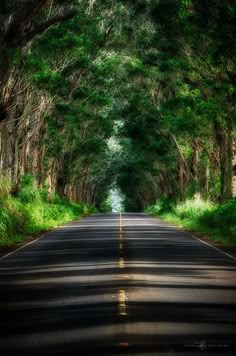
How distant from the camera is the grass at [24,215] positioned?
32.9 m

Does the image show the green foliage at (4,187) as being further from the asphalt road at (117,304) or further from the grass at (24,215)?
the asphalt road at (117,304)

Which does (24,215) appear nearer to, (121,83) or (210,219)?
(210,219)

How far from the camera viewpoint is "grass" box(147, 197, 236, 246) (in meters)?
34.6

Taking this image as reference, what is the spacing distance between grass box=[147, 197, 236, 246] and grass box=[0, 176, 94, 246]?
7640 millimetres

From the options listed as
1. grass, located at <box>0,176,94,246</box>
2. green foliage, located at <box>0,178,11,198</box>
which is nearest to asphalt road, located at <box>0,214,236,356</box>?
grass, located at <box>0,176,94,246</box>

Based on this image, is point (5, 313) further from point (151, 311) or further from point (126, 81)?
point (126, 81)

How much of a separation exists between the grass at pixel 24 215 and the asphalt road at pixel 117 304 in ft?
26.0

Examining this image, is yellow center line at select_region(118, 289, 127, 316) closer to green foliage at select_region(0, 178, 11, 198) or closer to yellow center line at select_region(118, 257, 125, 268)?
yellow center line at select_region(118, 257, 125, 268)

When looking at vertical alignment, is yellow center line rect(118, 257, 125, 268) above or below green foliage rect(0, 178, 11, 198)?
below

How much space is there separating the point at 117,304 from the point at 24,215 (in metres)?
28.0

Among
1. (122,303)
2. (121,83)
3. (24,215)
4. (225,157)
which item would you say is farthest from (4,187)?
(122,303)

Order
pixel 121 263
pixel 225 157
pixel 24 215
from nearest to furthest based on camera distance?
pixel 121 263 < pixel 24 215 < pixel 225 157

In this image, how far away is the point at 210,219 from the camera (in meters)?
42.8

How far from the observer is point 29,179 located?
47344 mm
